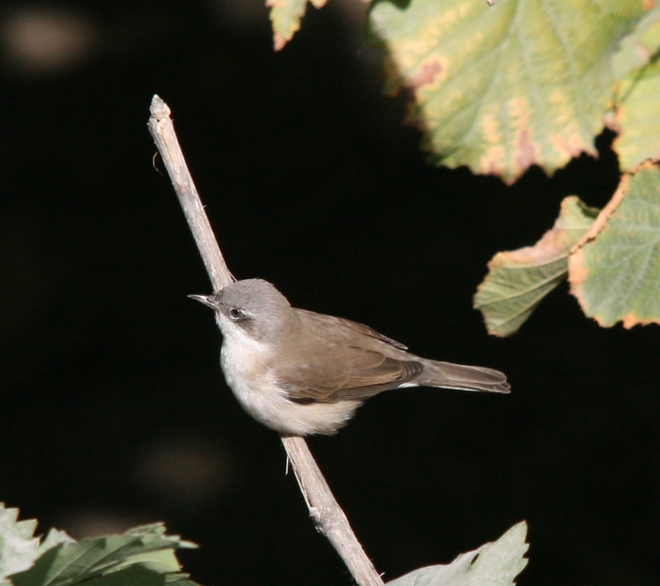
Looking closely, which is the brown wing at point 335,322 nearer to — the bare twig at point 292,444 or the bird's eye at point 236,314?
the bird's eye at point 236,314

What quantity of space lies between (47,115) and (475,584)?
5795 mm

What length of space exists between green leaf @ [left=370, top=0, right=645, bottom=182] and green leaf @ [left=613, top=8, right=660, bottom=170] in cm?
6

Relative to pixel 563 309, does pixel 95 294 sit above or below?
above

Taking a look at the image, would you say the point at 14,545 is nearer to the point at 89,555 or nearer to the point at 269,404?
the point at 89,555

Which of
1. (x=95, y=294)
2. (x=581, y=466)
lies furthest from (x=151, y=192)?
(x=581, y=466)

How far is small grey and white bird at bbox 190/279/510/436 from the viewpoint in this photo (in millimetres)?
4492

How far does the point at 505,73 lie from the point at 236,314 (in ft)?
6.75

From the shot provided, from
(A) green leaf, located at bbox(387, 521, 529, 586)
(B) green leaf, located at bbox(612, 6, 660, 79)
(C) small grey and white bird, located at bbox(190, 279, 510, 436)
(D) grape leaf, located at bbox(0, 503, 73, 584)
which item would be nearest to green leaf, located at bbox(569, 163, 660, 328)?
(B) green leaf, located at bbox(612, 6, 660, 79)

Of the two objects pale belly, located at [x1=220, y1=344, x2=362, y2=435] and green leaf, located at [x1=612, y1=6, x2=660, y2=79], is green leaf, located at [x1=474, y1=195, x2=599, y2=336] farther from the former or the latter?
pale belly, located at [x1=220, y1=344, x2=362, y2=435]

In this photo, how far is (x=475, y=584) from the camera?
78.7 inches

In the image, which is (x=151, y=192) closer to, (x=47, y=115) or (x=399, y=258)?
(x=47, y=115)

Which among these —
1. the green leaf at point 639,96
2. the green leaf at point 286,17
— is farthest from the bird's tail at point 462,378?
the green leaf at point 286,17

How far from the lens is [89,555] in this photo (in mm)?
1666

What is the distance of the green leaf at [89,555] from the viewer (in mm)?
1657
